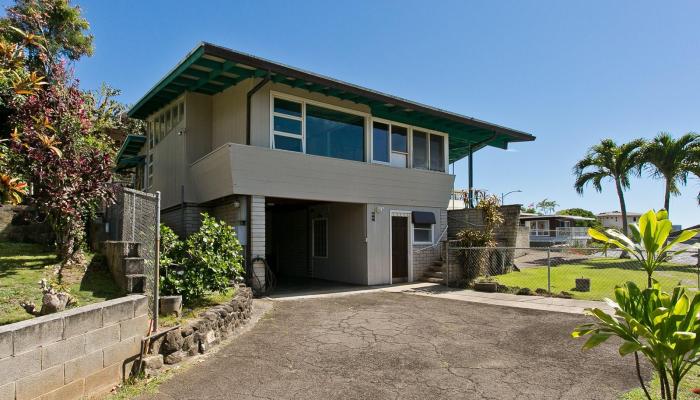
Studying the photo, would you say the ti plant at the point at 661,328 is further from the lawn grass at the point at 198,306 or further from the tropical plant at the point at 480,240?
the tropical plant at the point at 480,240

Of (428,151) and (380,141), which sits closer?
(380,141)

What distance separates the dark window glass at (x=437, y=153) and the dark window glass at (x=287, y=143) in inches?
215

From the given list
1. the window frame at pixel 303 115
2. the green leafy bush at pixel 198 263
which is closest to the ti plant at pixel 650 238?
the green leafy bush at pixel 198 263

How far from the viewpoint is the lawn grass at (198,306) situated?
5.90 meters

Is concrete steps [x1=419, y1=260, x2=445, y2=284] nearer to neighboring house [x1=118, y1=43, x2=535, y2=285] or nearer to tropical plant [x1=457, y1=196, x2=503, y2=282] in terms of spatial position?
neighboring house [x1=118, y1=43, x2=535, y2=285]

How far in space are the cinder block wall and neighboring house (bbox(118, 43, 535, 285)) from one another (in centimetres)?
595

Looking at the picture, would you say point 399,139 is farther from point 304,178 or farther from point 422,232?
point 304,178

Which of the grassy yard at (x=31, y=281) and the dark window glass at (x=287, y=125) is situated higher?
the dark window glass at (x=287, y=125)

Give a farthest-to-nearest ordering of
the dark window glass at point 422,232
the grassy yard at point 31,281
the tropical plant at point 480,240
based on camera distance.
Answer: the dark window glass at point 422,232
the tropical plant at point 480,240
the grassy yard at point 31,281

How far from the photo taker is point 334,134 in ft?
41.9

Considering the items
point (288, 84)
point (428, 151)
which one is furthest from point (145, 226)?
point (428, 151)

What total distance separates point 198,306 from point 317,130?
681 cm

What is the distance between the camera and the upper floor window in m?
11.7

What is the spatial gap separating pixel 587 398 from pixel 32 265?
326 inches
